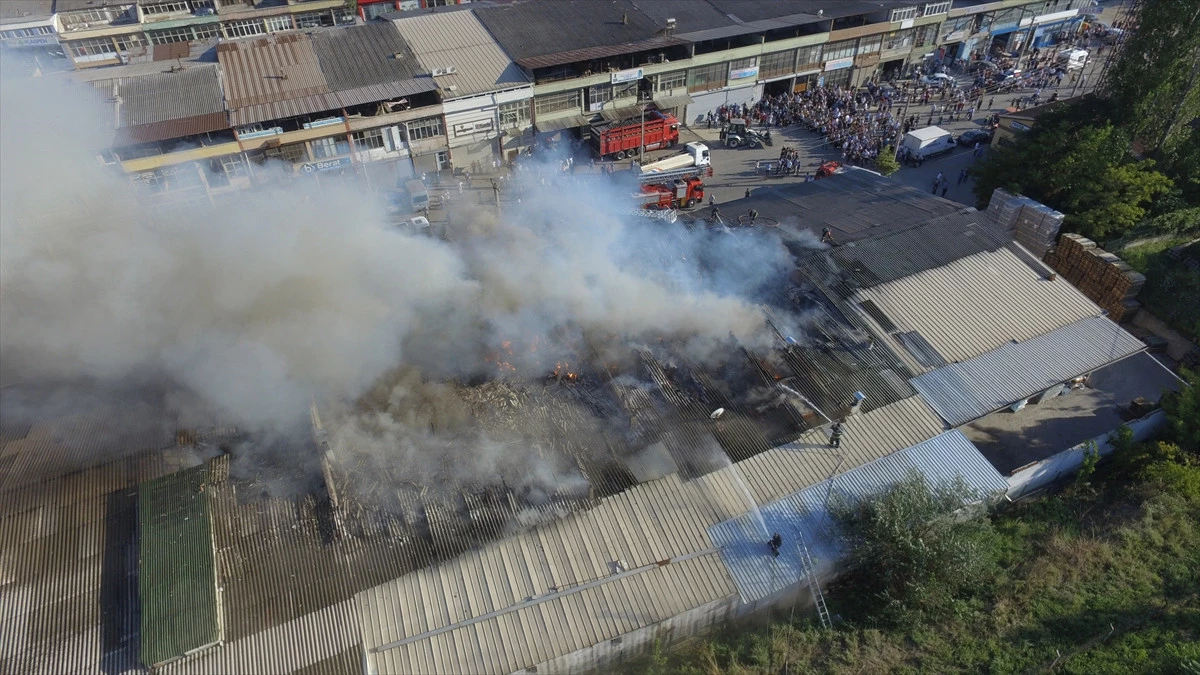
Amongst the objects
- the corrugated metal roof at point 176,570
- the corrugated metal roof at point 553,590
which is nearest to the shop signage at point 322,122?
the corrugated metal roof at point 176,570

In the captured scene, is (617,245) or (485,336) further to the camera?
(617,245)

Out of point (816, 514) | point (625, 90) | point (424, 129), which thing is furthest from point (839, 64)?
point (816, 514)

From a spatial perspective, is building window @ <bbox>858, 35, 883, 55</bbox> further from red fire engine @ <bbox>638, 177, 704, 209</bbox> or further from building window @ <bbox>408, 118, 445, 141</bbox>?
building window @ <bbox>408, 118, 445, 141</bbox>

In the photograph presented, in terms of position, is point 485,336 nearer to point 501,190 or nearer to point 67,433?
point 67,433

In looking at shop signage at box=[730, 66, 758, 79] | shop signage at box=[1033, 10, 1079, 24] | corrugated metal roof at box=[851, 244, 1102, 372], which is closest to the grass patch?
corrugated metal roof at box=[851, 244, 1102, 372]

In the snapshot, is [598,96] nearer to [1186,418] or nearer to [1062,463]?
[1062,463]

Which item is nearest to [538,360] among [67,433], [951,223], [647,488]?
[647,488]
